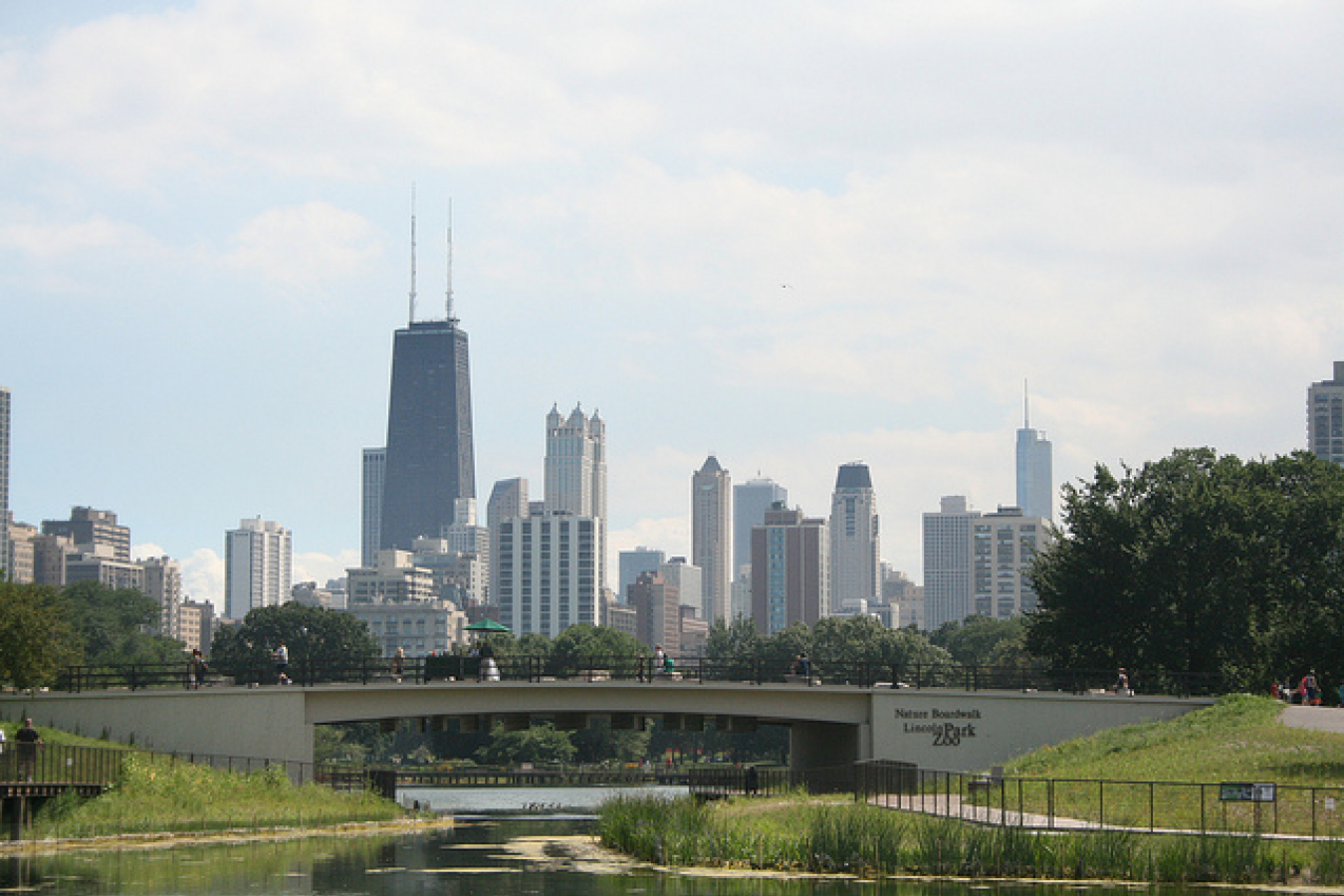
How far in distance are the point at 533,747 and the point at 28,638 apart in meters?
99.0

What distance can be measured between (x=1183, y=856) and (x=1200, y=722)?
27.3m

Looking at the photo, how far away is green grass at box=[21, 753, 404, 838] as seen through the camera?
175 ft

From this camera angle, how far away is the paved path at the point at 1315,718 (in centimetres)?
6202

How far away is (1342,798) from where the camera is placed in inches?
1820

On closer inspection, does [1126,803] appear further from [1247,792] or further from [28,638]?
[28,638]

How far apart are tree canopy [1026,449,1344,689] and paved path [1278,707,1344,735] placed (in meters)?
11.8

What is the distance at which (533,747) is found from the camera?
160m

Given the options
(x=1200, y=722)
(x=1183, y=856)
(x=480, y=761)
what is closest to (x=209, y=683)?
(x=1200, y=722)

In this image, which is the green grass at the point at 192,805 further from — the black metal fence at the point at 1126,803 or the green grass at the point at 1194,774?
the green grass at the point at 1194,774

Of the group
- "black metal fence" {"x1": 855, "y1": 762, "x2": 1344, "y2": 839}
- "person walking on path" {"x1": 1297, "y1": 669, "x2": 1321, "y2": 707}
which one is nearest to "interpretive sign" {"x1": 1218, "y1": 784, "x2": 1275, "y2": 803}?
"black metal fence" {"x1": 855, "y1": 762, "x2": 1344, "y2": 839}

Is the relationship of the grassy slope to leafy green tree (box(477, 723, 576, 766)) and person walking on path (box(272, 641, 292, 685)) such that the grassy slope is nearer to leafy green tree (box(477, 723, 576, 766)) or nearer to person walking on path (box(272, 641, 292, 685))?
person walking on path (box(272, 641, 292, 685))

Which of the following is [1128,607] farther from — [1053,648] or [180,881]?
[180,881]

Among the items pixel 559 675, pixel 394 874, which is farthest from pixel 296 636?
pixel 394 874

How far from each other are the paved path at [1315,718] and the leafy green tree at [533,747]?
98566 millimetres
